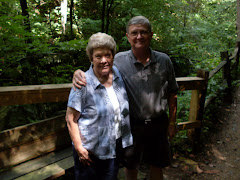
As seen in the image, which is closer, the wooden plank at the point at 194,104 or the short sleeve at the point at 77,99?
the short sleeve at the point at 77,99

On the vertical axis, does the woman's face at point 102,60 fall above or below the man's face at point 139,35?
below

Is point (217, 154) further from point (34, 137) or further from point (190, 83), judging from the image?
point (34, 137)

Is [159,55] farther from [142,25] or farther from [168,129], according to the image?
[168,129]

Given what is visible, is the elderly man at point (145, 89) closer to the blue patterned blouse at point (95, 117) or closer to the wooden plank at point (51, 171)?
the blue patterned blouse at point (95, 117)

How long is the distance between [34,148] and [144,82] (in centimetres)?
151

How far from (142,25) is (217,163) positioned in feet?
9.59

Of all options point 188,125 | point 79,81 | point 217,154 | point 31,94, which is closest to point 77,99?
point 79,81

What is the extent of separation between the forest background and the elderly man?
146 centimetres

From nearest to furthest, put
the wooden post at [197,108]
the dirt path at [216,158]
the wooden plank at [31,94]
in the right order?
the wooden plank at [31,94] → the dirt path at [216,158] → the wooden post at [197,108]

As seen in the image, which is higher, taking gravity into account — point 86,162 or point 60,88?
point 60,88

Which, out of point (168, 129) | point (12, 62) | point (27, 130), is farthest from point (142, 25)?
point (12, 62)

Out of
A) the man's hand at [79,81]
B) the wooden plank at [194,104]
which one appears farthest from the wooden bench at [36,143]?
the wooden plank at [194,104]

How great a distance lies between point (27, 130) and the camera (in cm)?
219

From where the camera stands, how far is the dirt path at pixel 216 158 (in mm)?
3211
